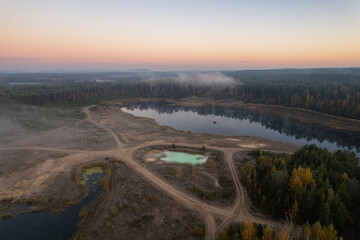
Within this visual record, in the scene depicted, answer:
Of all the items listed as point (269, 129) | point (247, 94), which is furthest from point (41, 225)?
point (247, 94)

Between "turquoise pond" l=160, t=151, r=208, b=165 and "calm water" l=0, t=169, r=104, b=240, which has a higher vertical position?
"turquoise pond" l=160, t=151, r=208, b=165

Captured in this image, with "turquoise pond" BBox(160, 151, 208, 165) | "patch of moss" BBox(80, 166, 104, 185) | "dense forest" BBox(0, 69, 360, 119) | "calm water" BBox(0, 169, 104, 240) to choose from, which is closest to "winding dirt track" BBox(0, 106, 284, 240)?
"patch of moss" BBox(80, 166, 104, 185)

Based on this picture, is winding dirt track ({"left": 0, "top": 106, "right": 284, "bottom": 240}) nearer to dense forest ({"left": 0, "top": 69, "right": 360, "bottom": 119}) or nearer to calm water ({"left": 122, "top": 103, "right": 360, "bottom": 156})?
calm water ({"left": 122, "top": 103, "right": 360, "bottom": 156})

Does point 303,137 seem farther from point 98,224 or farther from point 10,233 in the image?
point 10,233

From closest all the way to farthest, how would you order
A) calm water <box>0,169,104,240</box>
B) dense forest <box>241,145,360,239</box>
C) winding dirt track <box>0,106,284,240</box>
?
dense forest <box>241,145,360,239</box> → calm water <box>0,169,104,240</box> → winding dirt track <box>0,106,284,240</box>

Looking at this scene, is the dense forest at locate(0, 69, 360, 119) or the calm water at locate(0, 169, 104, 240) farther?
the dense forest at locate(0, 69, 360, 119)

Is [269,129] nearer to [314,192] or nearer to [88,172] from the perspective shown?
[314,192]

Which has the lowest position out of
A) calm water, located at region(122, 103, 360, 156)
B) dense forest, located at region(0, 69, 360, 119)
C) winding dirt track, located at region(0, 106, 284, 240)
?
calm water, located at region(122, 103, 360, 156)

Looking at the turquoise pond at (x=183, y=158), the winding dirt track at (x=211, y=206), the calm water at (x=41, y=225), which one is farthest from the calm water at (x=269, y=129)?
the calm water at (x=41, y=225)
